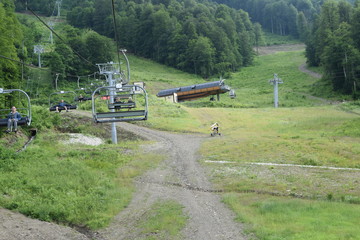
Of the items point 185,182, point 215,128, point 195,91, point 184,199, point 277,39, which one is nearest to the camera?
point 184,199

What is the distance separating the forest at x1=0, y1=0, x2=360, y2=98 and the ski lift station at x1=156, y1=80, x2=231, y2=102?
1536 cm

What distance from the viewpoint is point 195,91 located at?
7194cm

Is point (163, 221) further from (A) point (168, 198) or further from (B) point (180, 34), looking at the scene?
(B) point (180, 34)

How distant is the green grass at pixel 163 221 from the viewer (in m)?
16.4

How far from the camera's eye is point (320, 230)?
49.9ft

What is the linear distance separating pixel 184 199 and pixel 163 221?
3.57m

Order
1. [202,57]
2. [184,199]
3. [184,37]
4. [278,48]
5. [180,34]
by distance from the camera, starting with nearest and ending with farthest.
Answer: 1. [184,199]
2. [202,57]
3. [184,37]
4. [180,34]
5. [278,48]

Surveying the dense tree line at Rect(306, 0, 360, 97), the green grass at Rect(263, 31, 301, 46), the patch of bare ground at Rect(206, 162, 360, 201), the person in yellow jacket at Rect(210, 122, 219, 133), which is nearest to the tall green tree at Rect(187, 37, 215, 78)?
the dense tree line at Rect(306, 0, 360, 97)

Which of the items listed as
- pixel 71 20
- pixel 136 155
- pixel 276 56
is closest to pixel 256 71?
pixel 276 56

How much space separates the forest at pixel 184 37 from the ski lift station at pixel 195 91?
15.4m

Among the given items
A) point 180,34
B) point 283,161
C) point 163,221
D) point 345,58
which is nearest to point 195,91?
point 345,58

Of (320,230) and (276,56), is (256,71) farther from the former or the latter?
(320,230)

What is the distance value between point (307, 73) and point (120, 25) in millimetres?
59593

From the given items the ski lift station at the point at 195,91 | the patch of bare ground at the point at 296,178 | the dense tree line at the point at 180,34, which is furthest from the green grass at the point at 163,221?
the dense tree line at the point at 180,34
